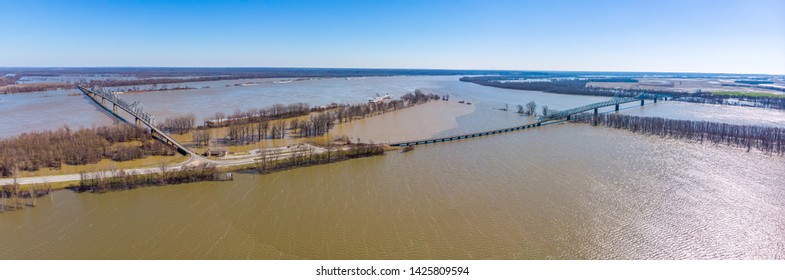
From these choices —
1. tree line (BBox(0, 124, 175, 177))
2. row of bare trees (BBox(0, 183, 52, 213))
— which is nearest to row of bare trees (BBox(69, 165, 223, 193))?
row of bare trees (BBox(0, 183, 52, 213))

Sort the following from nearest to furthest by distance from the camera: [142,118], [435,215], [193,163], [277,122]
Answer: [435,215] → [193,163] → [142,118] → [277,122]

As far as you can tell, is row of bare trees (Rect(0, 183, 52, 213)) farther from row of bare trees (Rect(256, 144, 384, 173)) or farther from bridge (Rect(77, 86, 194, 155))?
row of bare trees (Rect(256, 144, 384, 173))

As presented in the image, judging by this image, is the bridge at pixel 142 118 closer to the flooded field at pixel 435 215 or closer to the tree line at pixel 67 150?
the tree line at pixel 67 150

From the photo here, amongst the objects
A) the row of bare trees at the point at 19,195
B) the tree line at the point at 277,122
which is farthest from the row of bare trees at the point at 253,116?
the row of bare trees at the point at 19,195

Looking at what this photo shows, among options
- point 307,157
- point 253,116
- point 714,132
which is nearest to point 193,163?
point 307,157

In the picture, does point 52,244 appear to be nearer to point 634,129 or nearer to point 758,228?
point 758,228

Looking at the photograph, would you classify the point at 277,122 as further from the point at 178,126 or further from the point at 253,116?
the point at 178,126
